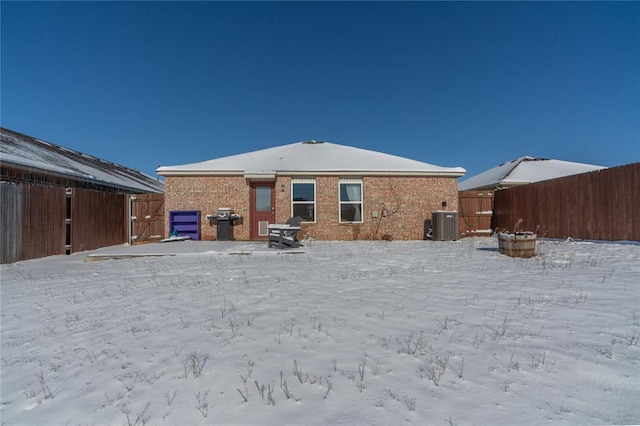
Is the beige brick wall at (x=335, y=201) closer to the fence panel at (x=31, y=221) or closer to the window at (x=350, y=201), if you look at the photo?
the window at (x=350, y=201)

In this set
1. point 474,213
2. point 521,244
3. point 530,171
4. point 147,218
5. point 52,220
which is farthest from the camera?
point 530,171

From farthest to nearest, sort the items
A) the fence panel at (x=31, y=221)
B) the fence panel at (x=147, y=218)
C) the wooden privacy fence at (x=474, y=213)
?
1. the wooden privacy fence at (x=474, y=213)
2. the fence panel at (x=147, y=218)
3. the fence panel at (x=31, y=221)

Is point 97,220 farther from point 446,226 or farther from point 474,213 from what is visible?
point 474,213

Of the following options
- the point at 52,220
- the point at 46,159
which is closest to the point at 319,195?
the point at 52,220

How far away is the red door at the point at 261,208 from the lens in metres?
12.9

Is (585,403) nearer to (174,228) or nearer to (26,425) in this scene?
(26,425)

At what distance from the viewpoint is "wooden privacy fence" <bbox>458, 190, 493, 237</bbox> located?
48.2 ft

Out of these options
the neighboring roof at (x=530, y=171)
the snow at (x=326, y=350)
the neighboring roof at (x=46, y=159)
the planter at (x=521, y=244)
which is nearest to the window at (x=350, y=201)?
the planter at (x=521, y=244)

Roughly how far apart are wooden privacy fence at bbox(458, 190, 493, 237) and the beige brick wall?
1.41m

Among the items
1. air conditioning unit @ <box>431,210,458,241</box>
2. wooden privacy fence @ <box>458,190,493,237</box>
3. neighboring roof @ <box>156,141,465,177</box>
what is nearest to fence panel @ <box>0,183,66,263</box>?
neighboring roof @ <box>156,141,465,177</box>

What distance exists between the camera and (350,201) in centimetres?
1326

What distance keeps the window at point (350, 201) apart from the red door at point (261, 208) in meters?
2.84

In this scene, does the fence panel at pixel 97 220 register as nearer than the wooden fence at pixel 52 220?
No

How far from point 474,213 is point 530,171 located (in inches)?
286
